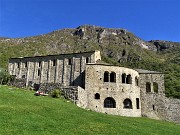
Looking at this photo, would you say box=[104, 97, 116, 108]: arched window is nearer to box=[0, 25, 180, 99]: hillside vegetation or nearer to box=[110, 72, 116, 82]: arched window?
box=[110, 72, 116, 82]: arched window

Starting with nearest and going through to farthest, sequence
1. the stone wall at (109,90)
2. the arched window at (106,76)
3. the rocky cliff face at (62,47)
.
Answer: the stone wall at (109,90), the arched window at (106,76), the rocky cliff face at (62,47)

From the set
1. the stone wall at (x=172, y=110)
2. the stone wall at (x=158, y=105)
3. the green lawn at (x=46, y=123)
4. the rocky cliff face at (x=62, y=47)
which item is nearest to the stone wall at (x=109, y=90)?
the stone wall at (x=158, y=105)

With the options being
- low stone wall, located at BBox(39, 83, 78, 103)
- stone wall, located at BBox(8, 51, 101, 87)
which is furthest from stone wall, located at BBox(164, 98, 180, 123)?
low stone wall, located at BBox(39, 83, 78, 103)

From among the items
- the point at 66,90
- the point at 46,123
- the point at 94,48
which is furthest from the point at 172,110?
the point at 94,48

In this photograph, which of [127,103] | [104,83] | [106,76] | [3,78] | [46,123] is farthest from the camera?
[3,78]

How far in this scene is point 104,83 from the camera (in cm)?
5312

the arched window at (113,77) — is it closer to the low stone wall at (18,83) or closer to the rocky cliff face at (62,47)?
Answer: the low stone wall at (18,83)

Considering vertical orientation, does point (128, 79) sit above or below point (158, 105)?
above

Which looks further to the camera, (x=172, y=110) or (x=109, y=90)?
(x=172, y=110)

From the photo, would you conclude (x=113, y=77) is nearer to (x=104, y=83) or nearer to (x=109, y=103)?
(x=104, y=83)

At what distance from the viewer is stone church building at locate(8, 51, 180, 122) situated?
5225 cm

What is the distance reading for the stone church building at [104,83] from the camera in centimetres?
5225

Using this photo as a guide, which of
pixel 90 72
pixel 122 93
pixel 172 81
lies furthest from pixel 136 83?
pixel 172 81

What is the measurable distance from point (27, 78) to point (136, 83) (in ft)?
79.7
